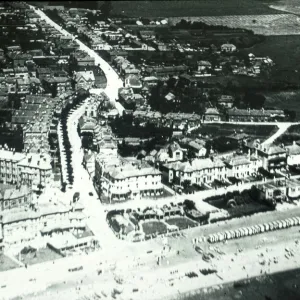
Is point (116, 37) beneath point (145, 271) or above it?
above

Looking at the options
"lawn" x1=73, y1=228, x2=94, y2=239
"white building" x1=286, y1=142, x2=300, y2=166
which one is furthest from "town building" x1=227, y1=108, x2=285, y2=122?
"lawn" x1=73, y1=228, x2=94, y2=239

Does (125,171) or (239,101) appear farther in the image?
(239,101)

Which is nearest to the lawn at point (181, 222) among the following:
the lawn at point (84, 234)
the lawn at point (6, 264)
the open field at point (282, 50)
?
the lawn at point (84, 234)

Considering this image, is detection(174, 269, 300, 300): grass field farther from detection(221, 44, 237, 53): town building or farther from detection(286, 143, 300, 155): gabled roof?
detection(221, 44, 237, 53): town building

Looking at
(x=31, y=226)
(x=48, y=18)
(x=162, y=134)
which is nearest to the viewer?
(x=31, y=226)

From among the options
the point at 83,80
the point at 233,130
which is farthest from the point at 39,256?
the point at 83,80

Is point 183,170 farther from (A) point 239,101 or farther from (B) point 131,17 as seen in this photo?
(B) point 131,17

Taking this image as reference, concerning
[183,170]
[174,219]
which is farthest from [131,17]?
[174,219]

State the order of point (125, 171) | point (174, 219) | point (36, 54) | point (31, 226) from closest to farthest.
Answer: point (31, 226), point (174, 219), point (125, 171), point (36, 54)
